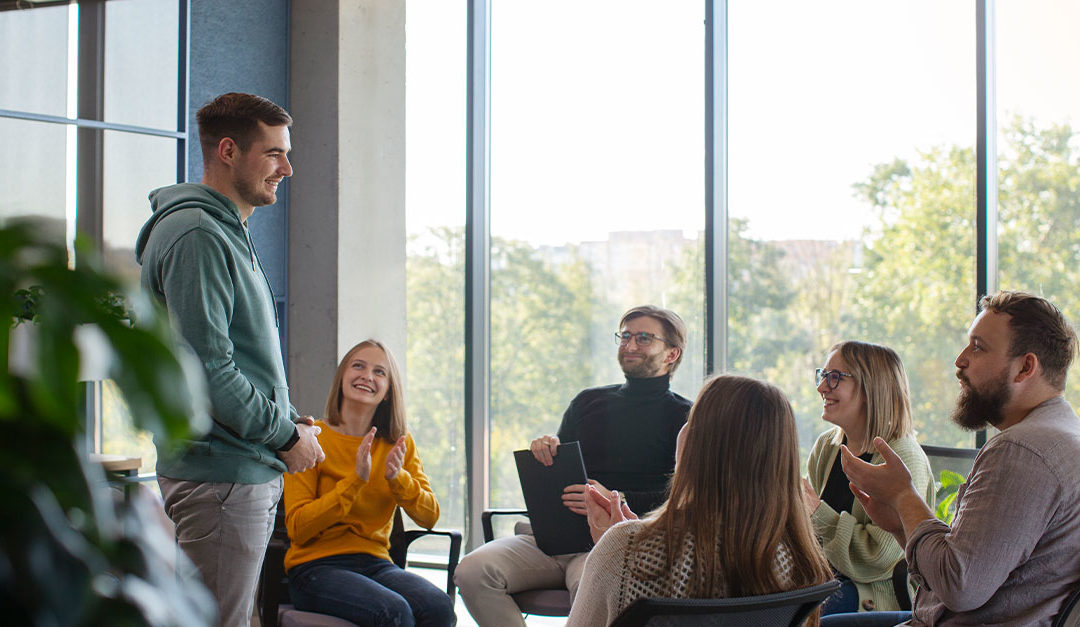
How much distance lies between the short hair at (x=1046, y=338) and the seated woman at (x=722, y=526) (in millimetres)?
630

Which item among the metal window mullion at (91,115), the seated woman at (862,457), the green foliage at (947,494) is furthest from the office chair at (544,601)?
the metal window mullion at (91,115)

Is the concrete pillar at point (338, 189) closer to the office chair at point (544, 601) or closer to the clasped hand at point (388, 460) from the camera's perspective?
the clasped hand at point (388, 460)

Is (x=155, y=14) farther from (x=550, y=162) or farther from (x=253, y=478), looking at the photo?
(x=253, y=478)

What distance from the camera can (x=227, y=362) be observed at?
2100 millimetres

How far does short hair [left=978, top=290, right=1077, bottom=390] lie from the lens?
81.3 inches

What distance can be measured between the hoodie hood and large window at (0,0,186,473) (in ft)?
4.00

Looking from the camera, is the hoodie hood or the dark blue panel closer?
the hoodie hood

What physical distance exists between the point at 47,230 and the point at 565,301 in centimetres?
453

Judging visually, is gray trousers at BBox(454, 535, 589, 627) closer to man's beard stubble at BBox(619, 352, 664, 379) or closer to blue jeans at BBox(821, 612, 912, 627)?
man's beard stubble at BBox(619, 352, 664, 379)

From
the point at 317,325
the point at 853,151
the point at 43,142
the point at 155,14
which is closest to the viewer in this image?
the point at 43,142

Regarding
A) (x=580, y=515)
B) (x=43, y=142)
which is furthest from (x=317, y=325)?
(x=580, y=515)

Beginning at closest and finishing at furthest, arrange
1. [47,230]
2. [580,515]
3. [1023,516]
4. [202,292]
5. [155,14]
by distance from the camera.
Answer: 1. [47,230]
2. [1023,516]
3. [202,292]
4. [580,515]
5. [155,14]

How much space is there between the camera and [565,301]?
490 cm

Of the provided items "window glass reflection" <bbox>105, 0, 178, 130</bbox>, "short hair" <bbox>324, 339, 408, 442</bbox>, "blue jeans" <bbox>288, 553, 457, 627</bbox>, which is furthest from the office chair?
"window glass reflection" <bbox>105, 0, 178, 130</bbox>
